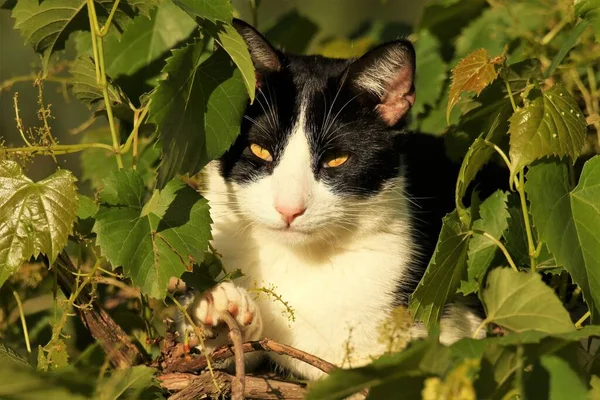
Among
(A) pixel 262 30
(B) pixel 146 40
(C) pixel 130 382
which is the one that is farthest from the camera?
(A) pixel 262 30

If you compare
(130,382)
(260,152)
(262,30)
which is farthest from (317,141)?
(262,30)

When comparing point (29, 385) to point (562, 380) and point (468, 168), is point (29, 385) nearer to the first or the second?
point (562, 380)

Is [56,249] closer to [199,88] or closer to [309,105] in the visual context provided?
[199,88]

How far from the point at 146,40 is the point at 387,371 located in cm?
162

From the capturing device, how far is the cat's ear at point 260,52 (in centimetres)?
215

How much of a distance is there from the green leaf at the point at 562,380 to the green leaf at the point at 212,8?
0.88 meters

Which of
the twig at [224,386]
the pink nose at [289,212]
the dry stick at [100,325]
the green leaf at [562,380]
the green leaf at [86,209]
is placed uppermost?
the green leaf at [86,209]

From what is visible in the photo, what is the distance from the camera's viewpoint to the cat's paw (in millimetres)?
1972

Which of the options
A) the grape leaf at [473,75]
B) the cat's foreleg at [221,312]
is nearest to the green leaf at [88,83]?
the cat's foreleg at [221,312]

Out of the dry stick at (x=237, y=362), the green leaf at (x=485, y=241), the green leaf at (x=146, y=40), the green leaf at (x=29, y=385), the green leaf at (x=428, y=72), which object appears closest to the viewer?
the green leaf at (x=29, y=385)

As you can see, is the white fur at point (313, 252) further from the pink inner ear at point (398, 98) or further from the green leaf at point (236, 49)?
the green leaf at point (236, 49)

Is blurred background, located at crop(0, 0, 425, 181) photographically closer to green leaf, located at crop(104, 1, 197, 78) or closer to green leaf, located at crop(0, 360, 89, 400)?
green leaf, located at crop(104, 1, 197, 78)

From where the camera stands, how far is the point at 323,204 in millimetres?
2139

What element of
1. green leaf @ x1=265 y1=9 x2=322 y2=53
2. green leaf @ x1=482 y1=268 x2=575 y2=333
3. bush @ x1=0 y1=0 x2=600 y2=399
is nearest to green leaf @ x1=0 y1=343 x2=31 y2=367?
bush @ x1=0 y1=0 x2=600 y2=399
